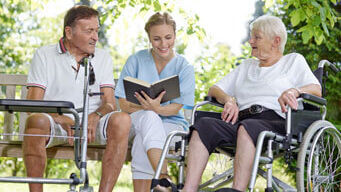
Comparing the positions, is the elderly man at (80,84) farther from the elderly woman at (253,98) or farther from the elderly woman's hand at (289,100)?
the elderly woman's hand at (289,100)

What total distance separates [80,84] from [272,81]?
50.1 inches

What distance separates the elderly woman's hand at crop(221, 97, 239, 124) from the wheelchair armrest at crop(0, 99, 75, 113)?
980 millimetres

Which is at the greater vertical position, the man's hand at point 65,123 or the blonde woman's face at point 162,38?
the blonde woman's face at point 162,38

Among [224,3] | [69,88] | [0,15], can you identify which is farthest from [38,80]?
[224,3]

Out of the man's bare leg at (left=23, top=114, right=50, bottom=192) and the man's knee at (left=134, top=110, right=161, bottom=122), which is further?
the man's knee at (left=134, top=110, right=161, bottom=122)

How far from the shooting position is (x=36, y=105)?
8.72ft

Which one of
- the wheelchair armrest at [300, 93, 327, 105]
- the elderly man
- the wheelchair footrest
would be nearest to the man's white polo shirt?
the elderly man

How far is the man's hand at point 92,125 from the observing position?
329 cm

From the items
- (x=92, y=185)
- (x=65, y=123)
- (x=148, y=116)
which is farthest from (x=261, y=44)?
(x=92, y=185)

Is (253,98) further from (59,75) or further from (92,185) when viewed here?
(92,185)

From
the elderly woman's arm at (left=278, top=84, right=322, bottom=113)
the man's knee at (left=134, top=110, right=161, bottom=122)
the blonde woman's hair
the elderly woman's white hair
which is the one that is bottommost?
the man's knee at (left=134, top=110, right=161, bottom=122)

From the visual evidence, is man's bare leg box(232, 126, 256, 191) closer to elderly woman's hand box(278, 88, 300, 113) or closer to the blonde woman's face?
elderly woman's hand box(278, 88, 300, 113)

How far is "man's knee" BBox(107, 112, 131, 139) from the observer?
3.27 meters

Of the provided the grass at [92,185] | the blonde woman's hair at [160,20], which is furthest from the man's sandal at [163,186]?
the grass at [92,185]
